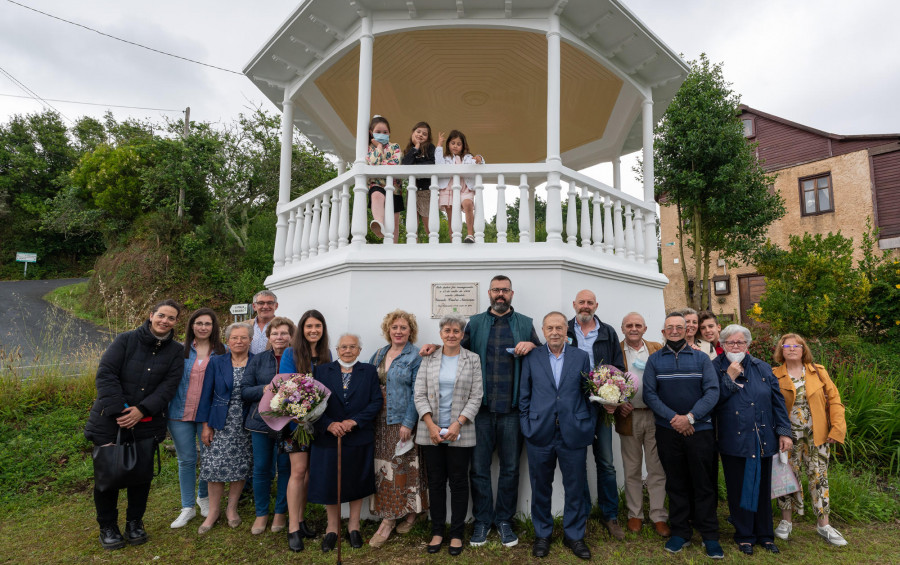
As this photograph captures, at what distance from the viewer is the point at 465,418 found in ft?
12.8

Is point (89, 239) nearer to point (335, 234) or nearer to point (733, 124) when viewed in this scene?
point (335, 234)

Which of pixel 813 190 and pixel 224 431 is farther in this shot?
pixel 813 190

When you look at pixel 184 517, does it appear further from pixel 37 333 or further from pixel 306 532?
pixel 37 333

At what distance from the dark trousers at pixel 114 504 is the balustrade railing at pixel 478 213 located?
9.27 feet

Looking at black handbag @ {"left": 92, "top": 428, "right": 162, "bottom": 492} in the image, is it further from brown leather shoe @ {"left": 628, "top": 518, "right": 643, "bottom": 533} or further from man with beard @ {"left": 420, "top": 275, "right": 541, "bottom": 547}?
brown leather shoe @ {"left": 628, "top": 518, "right": 643, "bottom": 533}

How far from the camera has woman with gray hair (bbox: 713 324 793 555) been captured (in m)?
3.82

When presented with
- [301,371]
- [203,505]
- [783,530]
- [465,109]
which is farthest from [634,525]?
[465,109]

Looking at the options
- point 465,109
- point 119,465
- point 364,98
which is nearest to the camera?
point 119,465

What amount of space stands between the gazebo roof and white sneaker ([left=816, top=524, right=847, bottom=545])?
208 inches

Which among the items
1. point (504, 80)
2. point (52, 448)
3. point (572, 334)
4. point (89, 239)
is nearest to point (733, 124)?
point (504, 80)

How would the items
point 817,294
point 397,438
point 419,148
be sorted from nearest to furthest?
point 397,438 → point 419,148 → point 817,294

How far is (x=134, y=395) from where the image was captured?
395 cm

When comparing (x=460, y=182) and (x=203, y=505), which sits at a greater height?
(x=460, y=182)

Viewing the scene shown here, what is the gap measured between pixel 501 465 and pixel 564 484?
1.86ft
